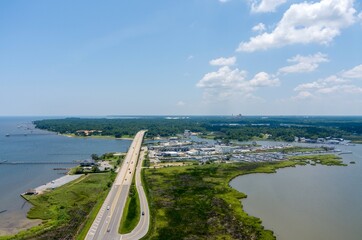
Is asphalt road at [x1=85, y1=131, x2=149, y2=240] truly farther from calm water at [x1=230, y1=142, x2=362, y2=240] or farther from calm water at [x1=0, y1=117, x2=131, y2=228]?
calm water at [x1=230, y1=142, x2=362, y2=240]

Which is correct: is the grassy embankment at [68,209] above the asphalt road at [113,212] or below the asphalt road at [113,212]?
below

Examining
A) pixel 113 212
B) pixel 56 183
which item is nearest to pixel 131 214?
pixel 113 212

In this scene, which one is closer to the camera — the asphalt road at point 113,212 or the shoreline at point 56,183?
the asphalt road at point 113,212

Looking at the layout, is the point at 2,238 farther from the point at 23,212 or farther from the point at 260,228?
the point at 260,228

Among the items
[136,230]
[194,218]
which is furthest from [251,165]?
[136,230]

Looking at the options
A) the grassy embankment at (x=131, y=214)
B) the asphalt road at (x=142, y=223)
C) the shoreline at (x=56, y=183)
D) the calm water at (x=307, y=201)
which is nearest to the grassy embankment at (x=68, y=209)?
the shoreline at (x=56, y=183)

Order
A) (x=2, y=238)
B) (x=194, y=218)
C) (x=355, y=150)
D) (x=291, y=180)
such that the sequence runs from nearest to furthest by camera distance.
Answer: (x=2, y=238) < (x=194, y=218) < (x=291, y=180) < (x=355, y=150)

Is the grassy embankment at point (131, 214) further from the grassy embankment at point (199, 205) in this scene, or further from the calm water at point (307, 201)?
the calm water at point (307, 201)
